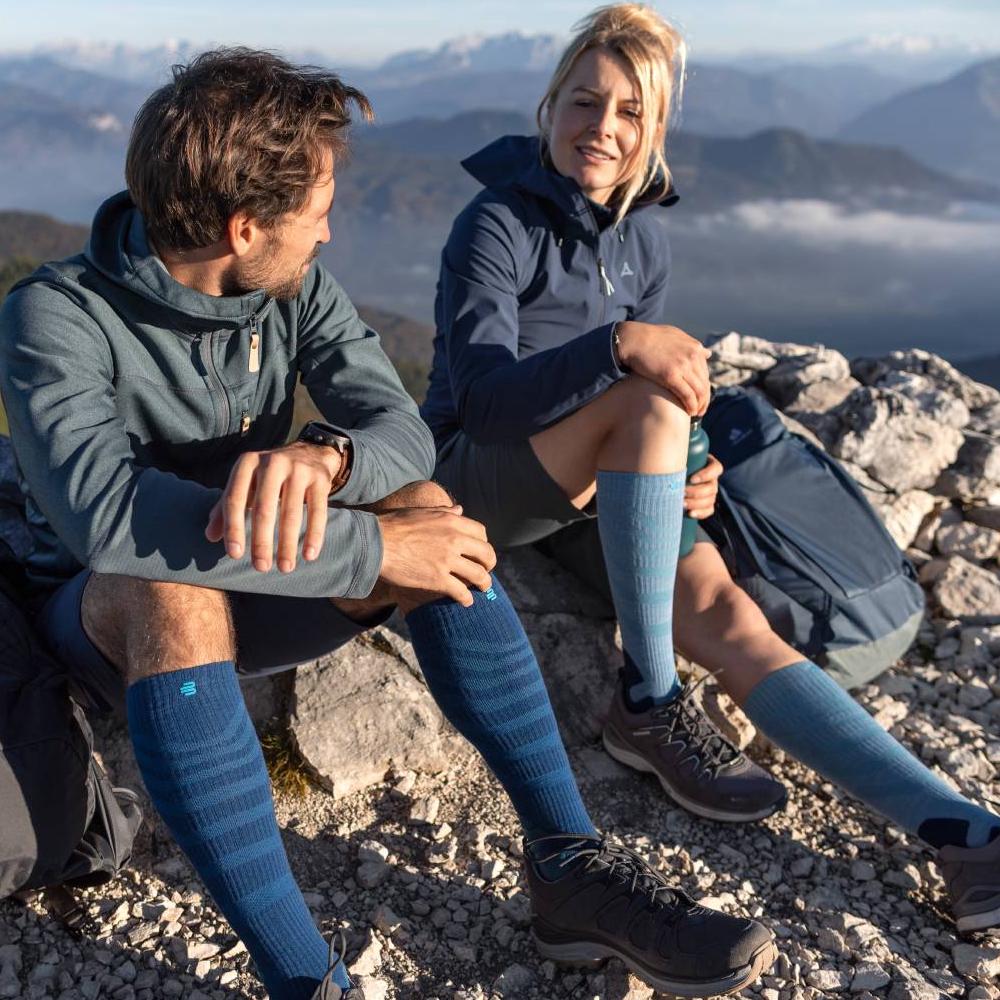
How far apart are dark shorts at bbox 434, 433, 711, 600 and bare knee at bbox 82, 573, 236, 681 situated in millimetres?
1192

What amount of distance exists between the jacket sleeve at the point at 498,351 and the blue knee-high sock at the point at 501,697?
0.69m

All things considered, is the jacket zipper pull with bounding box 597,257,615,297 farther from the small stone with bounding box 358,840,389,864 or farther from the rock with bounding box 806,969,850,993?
the rock with bounding box 806,969,850,993

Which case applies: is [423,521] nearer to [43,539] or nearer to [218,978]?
[43,539]

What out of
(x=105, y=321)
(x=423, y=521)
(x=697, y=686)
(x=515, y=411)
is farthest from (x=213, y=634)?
(x=697, y=686)

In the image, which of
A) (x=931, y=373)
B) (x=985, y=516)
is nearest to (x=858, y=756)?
(x=985, y=516)

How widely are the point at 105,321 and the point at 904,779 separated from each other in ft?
8.32

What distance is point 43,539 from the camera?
270 cm

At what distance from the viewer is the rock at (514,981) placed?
2.54 metres

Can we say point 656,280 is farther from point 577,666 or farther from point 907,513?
point 907,513

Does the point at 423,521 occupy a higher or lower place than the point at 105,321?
lower

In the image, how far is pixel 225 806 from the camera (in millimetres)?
2094

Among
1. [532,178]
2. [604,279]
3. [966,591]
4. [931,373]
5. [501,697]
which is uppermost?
[532,178]

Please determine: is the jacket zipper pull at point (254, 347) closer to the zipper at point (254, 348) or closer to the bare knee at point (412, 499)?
the zipper at point (254, 348)

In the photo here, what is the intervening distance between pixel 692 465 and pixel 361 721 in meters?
1.43
